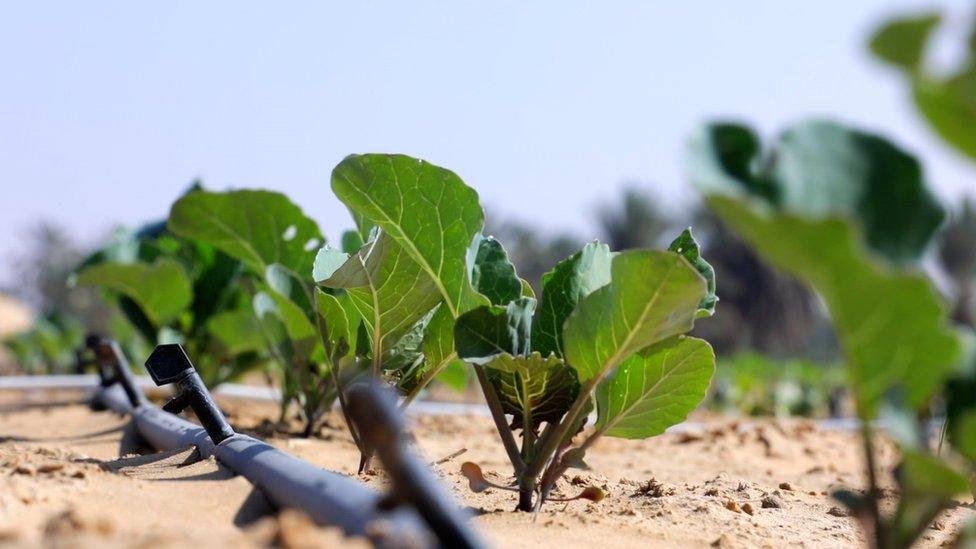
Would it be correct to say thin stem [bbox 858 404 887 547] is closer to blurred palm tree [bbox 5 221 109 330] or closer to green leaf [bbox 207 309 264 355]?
green leaf [bbox 207 309 264 355]

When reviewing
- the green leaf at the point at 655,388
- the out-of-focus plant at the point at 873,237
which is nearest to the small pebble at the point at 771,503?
the green leaf at the point at 655,388

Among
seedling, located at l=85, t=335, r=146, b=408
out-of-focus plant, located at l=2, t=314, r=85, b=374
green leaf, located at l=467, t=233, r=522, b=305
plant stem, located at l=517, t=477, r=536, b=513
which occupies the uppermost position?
green leaf, located at l=467, t=233, r=522, b=305

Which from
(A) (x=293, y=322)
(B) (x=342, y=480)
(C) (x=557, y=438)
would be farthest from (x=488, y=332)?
(A) (x=293, y=322)

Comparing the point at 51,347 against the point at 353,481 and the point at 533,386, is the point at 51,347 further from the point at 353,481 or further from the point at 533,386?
the point at 353,481

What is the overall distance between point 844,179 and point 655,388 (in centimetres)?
84

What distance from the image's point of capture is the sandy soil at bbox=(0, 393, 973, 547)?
1.21 m

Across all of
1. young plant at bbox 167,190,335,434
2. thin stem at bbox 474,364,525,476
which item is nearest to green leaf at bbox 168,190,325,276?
young plant at bbox 167,190,335,434

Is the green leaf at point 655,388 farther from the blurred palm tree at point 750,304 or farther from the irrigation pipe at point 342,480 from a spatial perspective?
the blurred palm tree at point 750,304

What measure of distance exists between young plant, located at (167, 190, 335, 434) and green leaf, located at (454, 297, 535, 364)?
1156 millimetres

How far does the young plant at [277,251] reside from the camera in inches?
112

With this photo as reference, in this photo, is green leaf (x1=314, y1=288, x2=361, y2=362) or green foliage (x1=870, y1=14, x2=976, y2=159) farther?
green leaf (x1=314, y1=288, x2=361, y2=362)

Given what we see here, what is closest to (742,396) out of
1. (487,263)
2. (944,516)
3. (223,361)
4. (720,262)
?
(223,361)

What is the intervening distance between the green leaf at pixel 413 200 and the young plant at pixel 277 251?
933 mm

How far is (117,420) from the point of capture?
146 inches
